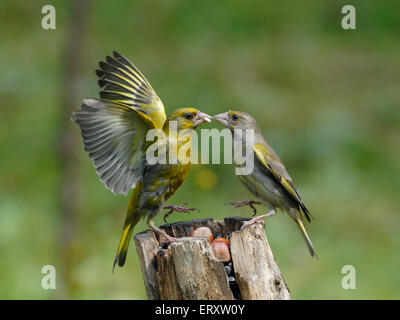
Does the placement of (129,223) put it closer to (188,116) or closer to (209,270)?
(188,116)

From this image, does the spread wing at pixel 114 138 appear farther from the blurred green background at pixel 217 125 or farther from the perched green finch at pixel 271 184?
the blurred green background at pixel 217 125

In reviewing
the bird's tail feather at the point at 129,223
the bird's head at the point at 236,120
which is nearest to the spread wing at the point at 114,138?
the bird's tail feather at the point at 129,223

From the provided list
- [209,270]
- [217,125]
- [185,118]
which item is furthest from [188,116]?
[217,125]

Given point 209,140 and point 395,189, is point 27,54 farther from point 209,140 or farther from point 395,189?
point 395,189

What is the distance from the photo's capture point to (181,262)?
3461 mm

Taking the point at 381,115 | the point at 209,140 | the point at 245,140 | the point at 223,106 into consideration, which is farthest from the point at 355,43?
the point at 245,140

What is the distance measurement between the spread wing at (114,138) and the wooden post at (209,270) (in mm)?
380

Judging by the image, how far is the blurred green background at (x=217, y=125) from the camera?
6.98 metres

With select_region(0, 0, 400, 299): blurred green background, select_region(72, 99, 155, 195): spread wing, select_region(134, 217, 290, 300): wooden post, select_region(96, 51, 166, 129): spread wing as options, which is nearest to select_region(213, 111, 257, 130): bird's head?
select_region(96, 51, 166, 129): spread wing

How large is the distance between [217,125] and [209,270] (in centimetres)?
543

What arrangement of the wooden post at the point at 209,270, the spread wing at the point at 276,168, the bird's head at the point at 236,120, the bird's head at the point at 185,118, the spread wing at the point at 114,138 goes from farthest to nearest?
the bird's head at the point at 236,120 < the spread wing at the point at 276,168 < the bird's head at the point at 185,118 < the spread wing at the point at 114,138 < the wooden post at the point at 209,270

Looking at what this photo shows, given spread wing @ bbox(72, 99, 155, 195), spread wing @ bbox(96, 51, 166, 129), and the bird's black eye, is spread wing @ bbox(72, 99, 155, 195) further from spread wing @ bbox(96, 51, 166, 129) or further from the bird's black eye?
spread wing @ bbox(96, 51, 166, 129)

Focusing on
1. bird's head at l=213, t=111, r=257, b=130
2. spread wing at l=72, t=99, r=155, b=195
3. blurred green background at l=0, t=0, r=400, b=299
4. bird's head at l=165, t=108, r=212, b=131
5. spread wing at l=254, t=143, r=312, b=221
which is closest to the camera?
spread wing at l=72, t=99, r=155, b=195

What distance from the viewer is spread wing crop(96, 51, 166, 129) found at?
14.9 ft
